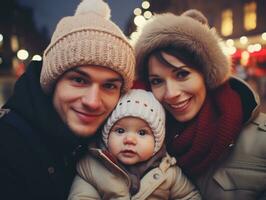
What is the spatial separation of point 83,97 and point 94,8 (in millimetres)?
844

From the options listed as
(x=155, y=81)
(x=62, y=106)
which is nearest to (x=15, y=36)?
(x=155, y=81)

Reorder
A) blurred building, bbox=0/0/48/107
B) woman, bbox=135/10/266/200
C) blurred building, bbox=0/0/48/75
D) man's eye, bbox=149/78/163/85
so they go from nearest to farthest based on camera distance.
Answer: woman, bbox=135/10/266/200 < man's eye, bbox=149/78/163/85 < blurred building, bbox=0/0/48/107 < blurred building, bbox=0/0/48/75

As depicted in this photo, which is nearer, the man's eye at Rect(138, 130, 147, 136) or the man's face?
the man's face

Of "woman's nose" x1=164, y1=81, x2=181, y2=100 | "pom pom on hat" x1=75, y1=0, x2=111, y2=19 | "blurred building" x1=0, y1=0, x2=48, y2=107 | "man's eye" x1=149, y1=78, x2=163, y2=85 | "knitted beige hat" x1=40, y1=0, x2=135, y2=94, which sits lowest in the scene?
"blurred building" x1=0, y1=0, x2=48, y2=107

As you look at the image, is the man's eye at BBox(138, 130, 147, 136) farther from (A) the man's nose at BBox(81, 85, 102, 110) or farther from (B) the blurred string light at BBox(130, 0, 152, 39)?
(B) the blurred string light at BBox(130, 0, 152, 39)

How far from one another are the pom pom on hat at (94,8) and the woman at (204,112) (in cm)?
38

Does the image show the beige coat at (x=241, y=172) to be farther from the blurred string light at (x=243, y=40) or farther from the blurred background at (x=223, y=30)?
the blurred string light at (x=243, y=40)

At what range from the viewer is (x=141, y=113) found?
2969mm

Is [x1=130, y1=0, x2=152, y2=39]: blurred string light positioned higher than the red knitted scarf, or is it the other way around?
[x1=130, y1=0, x2=152, y2=39]: blurred string light

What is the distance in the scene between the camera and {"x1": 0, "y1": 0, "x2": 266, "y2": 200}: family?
2799 millimetres

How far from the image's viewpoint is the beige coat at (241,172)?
3.03 metres

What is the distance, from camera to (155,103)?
3.12m

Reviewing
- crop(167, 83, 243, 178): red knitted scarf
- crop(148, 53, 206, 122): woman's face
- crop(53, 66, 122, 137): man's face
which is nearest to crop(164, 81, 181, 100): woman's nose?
crop(148, 53, 206, 122): woman's face

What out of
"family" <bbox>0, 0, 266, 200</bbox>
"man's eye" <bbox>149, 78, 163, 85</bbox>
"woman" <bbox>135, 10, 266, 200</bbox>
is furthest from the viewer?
"man's eye" <bbox>149, 78, 163, 85</bbox>
